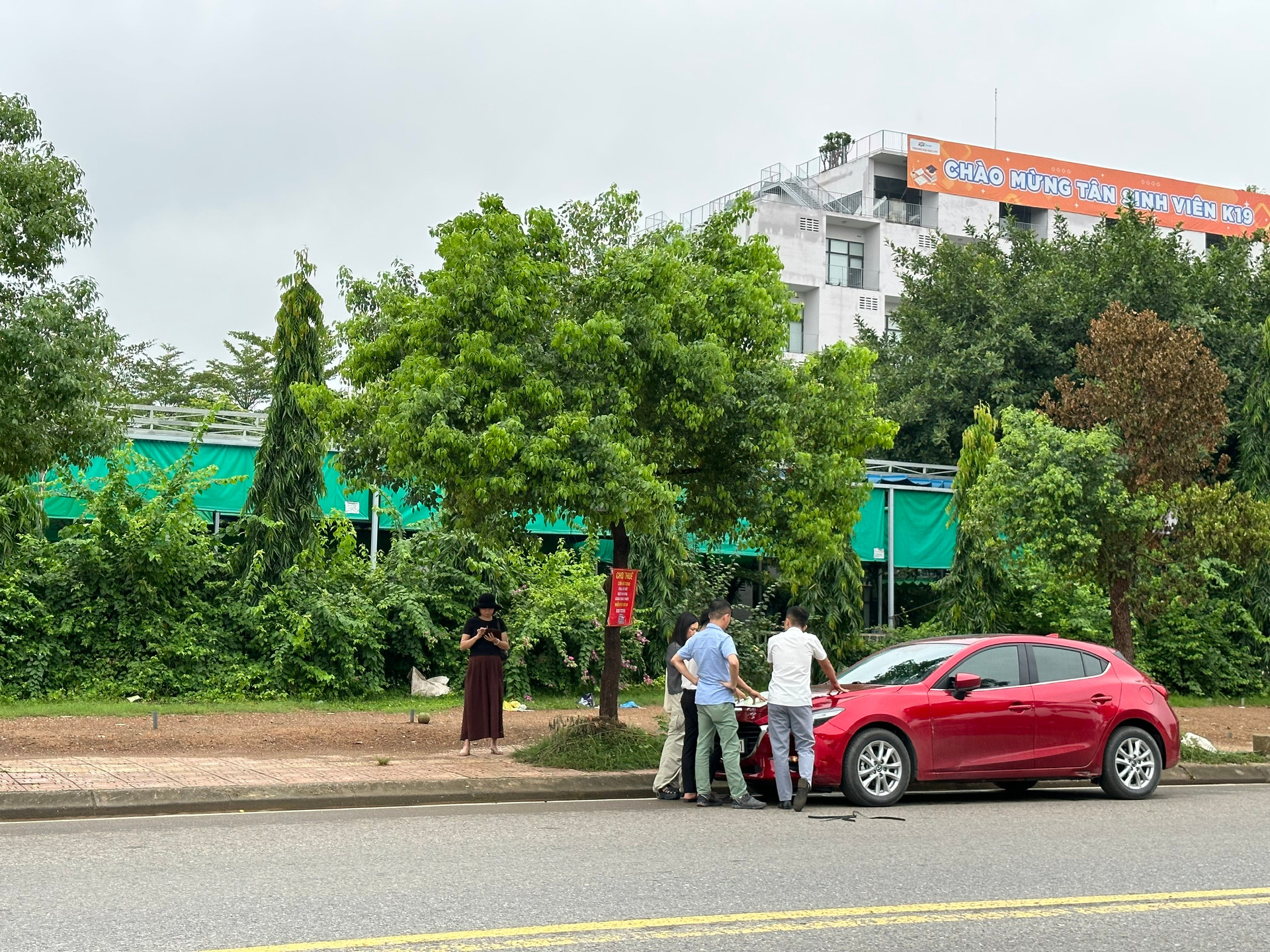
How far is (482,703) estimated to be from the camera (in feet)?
45.4

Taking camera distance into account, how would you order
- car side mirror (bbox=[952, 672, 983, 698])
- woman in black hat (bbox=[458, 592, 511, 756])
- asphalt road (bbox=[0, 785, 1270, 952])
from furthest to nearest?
woman in black hat (bbox=[458, 592, 511, 756]), car side mirror (bbox=[952, 672, 983, 698]), asphalt road (bbox=[0, 785, 1270, 952])

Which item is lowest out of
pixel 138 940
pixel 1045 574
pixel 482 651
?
pixel 138 940

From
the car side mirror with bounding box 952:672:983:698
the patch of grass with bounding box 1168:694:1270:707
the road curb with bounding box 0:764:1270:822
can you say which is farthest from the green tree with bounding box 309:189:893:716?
the patch of grass with bounding box 1168:694:1270:707

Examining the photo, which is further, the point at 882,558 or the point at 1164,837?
the point at 882,558

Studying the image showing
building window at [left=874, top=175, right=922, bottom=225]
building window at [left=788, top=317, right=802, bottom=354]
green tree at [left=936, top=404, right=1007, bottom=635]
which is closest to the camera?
green tree at [left=936, top=404, right=1007, bottom=635]

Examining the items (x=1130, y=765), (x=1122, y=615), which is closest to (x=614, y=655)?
(x=1130, y=765)

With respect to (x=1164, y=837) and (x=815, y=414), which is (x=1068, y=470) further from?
(x=1164, y=837)

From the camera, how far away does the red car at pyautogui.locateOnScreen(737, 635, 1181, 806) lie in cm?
1151

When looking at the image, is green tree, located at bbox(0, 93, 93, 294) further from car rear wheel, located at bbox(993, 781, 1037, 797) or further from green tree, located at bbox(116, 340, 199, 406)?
green tree, located at bbox(116, 340, 199, 406)

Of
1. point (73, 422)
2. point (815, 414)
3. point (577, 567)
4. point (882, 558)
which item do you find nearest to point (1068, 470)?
point (815, 414)

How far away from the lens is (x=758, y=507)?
1450 centimetres

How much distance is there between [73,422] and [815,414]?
24.9 feet

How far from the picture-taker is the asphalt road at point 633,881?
629 centimetres

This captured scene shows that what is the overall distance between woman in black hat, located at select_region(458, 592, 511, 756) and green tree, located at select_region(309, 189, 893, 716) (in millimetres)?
1030
